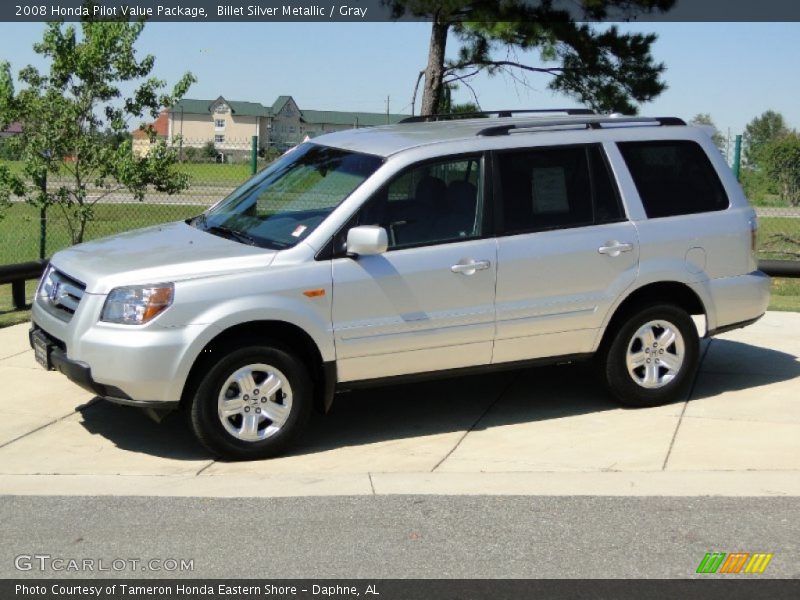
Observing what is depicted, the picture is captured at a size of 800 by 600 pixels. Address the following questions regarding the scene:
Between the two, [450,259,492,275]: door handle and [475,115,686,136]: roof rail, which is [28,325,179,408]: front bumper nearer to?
[450,259,492,275]: door handle

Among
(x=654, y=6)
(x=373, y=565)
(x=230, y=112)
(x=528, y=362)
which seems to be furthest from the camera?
(x=230, y=112)

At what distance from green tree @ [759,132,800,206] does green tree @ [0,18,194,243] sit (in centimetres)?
974

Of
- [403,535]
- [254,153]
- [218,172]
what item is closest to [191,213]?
[218,172]

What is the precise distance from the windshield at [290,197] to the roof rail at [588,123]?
842 mm

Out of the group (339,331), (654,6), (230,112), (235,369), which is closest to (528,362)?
(339,331)

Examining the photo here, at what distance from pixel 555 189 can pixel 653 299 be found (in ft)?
3.44

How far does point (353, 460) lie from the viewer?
6.99 meters

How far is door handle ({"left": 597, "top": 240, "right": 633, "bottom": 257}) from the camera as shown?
7.64 metres

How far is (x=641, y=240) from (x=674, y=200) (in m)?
0.48

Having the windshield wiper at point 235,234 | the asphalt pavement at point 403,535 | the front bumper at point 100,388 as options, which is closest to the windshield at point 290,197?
the windshield wiper at point 235,234

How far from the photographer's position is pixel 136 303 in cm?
659

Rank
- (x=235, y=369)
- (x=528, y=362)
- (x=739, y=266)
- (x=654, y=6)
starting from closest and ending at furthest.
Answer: (x=235, y=369), (x=528, y=362), (x=739, y=266), (x=654, y=6)

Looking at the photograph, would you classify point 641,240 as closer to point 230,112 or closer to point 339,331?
point 339,331

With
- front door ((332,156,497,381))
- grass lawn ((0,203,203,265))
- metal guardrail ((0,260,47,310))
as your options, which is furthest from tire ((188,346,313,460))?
grass lawn ((0,203,203,265))
